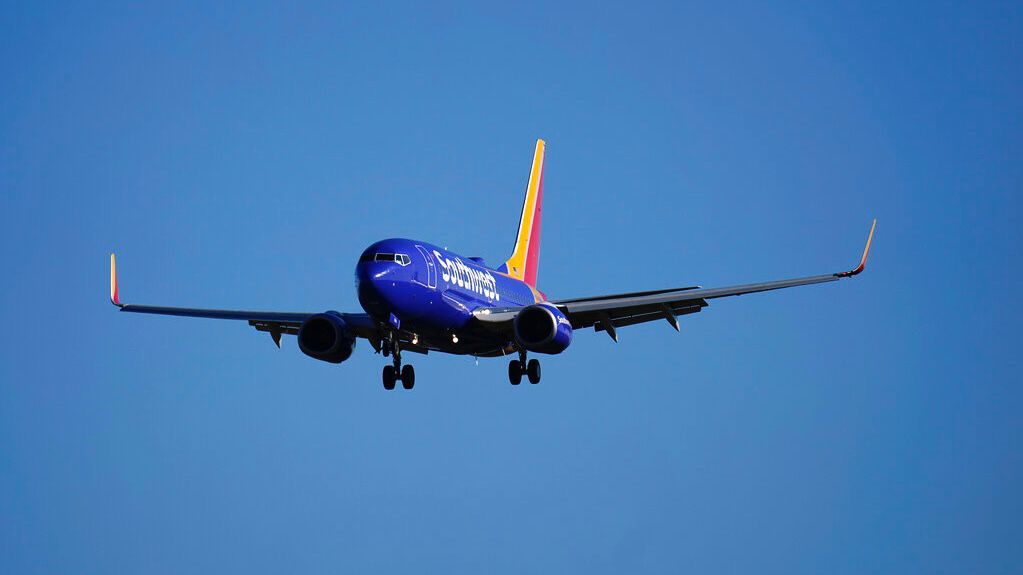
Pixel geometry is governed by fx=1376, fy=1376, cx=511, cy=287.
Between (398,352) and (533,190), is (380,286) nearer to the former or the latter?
(398,352)

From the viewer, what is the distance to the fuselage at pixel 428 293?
148 ft

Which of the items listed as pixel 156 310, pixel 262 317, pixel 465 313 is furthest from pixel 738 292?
pixel 156 310

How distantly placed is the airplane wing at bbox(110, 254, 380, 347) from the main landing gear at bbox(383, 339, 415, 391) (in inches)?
59.7

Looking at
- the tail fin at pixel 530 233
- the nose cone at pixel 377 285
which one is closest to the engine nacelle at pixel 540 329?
the nose cone at pixel 377 285

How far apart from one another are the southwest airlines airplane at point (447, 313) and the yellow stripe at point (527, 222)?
6399 millimetres

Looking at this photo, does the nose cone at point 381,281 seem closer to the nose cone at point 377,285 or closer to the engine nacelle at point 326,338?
the nose cone at point 377,285

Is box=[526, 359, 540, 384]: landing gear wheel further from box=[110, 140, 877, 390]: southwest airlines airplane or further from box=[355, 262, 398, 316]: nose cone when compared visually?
box=[355, 262, 398, 316]: nose cone

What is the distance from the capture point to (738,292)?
163 feet

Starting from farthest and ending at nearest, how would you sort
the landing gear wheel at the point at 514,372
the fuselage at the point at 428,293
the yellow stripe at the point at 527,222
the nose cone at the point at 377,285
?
the yellow stripe at the point at 527,222
the landing gear wheel at the point at 514,372
the fuselage at the point at 428,293
the nose cone at the point at 377,285

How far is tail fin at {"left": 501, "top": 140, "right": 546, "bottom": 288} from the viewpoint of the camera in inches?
2467

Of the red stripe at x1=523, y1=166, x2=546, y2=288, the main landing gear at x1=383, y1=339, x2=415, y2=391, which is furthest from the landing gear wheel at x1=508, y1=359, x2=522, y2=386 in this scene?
the red stripe at x1=523, y1=166, x2=546, y2=288

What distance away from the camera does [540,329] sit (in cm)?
4953

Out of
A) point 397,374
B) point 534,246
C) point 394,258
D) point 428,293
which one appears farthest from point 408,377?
point 534,246

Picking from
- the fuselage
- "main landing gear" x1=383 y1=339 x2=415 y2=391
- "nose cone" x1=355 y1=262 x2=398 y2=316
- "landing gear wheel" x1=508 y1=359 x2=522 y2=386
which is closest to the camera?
"nose cone" x1=355 y1=262 x2=398 y2=316
